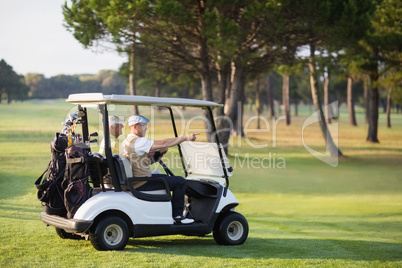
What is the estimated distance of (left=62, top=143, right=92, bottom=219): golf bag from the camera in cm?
612

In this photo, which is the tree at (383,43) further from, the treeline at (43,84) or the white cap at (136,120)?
the white cap at (136,120)

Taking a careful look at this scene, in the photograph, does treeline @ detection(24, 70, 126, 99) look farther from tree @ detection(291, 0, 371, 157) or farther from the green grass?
tree @ detection(291, 0, 371, 157)

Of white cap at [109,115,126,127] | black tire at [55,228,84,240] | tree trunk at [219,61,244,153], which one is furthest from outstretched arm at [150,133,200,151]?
tree trunk at [219,61,244,153]

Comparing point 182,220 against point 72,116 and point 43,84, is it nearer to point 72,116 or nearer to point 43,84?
point 72,116

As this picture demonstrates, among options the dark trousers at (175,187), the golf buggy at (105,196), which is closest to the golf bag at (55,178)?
the golf buggy at (105,196)

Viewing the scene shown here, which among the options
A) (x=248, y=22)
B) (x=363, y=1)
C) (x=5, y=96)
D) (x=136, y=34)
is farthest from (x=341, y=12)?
(x=5, y=96)

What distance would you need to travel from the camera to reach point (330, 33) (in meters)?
19.5

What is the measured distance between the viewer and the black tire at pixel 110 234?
6.12 m

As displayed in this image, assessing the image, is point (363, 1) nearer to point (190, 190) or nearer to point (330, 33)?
point (330, 33)

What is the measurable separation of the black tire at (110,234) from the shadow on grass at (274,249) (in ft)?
0.73

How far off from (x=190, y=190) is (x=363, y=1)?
15563mm

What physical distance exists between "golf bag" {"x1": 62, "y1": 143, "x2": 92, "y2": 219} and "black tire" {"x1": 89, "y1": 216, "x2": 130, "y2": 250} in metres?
0.32

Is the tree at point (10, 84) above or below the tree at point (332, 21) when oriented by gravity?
below

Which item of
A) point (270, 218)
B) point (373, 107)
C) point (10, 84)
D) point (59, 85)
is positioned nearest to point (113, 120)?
point (270, 218)
